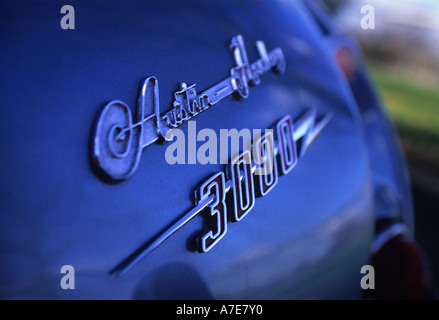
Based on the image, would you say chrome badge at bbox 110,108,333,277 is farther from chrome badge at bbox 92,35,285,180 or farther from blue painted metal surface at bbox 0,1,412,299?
chrome badge at bbox 92,35,285,180

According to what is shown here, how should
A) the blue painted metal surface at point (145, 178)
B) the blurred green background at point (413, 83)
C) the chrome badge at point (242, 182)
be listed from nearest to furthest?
the blue painted metal surface at point (145, 178) → the chrome badge at point (242, 182) → the blurred green background at point (413, 83)

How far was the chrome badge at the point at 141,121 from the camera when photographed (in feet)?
3.21

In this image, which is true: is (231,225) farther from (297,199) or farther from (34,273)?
(34,273)

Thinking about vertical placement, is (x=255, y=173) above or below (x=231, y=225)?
above

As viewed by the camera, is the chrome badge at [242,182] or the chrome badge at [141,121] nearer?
the chrome badge at [141,121]

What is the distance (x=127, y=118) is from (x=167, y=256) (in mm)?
266

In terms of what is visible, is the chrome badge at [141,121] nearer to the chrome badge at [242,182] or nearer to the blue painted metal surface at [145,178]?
the blue painted metal surface at [145,178]

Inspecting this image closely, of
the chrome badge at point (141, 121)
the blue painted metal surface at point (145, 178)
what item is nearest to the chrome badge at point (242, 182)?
the blue painted metal surface at point (145, 178)

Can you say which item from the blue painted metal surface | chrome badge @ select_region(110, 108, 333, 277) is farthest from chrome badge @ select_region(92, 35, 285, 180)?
chrome badge @ select_region(110, 108, 333, 277)

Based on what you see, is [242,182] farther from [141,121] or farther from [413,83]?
[413,83]

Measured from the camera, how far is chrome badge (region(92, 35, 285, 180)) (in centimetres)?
98

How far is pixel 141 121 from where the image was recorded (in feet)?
3.44
